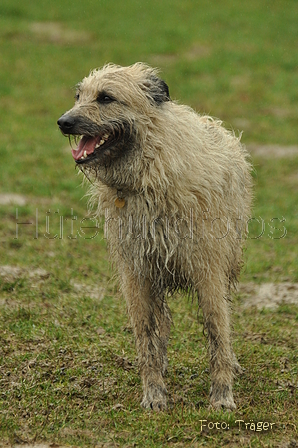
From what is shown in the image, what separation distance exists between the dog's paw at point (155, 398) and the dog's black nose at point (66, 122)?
2.04 metres

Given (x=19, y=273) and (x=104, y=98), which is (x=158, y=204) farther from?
(x=19, y=273)

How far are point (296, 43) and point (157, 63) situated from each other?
414 cm

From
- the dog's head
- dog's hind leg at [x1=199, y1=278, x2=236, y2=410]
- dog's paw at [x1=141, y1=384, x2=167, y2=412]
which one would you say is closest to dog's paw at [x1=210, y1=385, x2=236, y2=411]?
dog's hind leg at [x1=199, y1=278, x2=236, y2=410]

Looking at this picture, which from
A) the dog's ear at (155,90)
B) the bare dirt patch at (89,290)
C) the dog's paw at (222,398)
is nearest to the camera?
the dog's ear at (155,90)

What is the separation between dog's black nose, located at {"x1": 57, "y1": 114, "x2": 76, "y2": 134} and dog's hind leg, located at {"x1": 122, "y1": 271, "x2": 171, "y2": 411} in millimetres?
1217

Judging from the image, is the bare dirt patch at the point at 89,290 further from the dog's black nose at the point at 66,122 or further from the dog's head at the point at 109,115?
the dog's black nose at the point at 66,122

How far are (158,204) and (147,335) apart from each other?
1.10m

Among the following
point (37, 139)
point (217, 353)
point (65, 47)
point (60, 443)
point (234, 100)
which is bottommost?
point (60, 443)

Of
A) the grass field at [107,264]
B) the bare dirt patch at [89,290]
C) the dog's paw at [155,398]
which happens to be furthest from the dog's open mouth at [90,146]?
the bare dirt patch at [89,290]

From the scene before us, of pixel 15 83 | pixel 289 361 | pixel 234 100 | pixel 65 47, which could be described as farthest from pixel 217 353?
pixel 65 47

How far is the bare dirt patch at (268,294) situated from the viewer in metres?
7.85

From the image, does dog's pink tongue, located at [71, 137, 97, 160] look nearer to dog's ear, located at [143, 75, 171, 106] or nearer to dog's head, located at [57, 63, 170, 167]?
dog's head, located at [57, 63, 170, 167]

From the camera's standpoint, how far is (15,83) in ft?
58.7

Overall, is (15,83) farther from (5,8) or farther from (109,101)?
(109,101)
